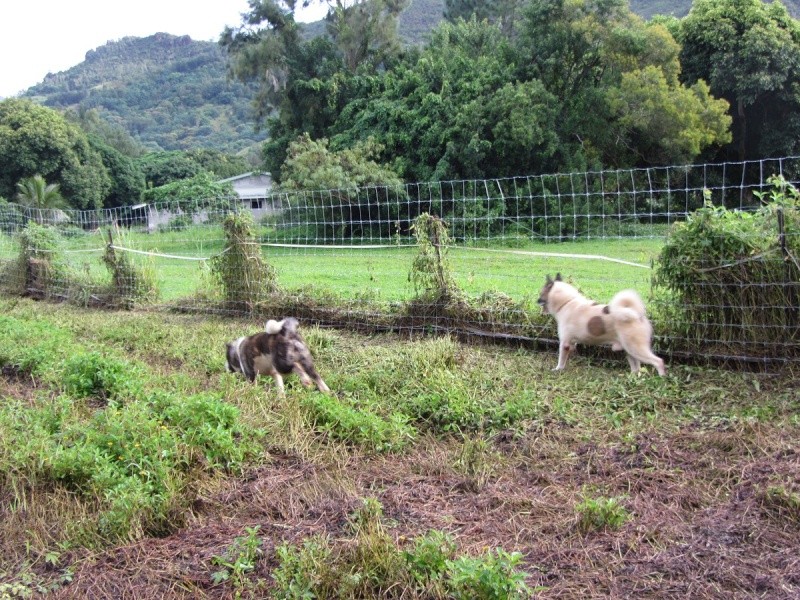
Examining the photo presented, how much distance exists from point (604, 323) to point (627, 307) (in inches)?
9.1

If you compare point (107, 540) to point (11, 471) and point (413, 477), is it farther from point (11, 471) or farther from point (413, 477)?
point (413, 477)

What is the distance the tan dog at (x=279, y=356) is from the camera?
542 centimetres

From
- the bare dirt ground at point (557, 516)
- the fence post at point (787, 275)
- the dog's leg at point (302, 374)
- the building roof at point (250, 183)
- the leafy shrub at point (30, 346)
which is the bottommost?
the bare dirt ground at point (557, 516)

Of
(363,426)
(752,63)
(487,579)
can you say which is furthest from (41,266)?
(752,63)

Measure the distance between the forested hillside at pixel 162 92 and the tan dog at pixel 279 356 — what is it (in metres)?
67.1

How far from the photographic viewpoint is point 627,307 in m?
5.32

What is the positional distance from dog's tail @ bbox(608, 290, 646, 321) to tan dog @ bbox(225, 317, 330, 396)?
2.39m

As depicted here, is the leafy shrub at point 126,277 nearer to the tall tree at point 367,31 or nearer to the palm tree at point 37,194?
the palm tree at point 37,194

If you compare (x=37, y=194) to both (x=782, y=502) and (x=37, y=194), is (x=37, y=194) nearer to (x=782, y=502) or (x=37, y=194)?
(x=37, y=194)

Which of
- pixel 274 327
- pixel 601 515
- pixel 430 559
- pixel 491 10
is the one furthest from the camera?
pixel 491 10

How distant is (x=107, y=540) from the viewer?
3.27 metres

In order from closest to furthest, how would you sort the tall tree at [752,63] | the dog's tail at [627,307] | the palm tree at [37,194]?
the dog's tail at [627,307] → the tall tree at [752,63] → the palm tree at [37,194]

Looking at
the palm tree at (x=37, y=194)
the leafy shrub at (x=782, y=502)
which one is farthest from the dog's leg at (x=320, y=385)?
the palm tree at (x=37, y=194)

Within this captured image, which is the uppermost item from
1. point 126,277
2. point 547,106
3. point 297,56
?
point 297,56
